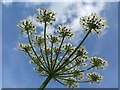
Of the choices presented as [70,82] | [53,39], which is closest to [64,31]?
[53,39]

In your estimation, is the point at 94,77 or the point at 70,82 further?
the point at 94,77

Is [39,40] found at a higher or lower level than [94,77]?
higher

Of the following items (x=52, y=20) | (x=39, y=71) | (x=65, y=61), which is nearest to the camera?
(x=65, y=61)

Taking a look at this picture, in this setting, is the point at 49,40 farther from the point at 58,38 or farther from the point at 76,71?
the point at 76,71

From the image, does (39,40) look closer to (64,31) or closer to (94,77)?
(64,31)

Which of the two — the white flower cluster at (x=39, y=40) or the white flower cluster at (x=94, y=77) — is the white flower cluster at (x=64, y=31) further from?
the white flower cluster at (x=94, y=77)

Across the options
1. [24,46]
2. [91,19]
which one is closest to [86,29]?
[91,19]
